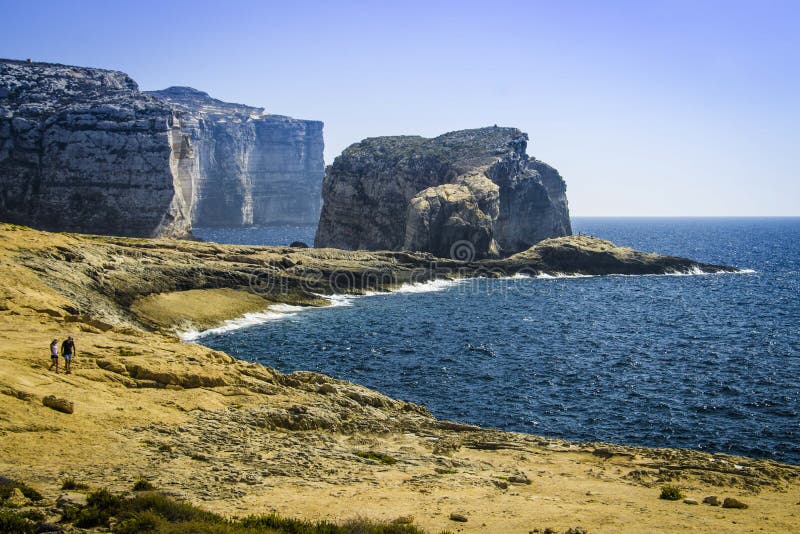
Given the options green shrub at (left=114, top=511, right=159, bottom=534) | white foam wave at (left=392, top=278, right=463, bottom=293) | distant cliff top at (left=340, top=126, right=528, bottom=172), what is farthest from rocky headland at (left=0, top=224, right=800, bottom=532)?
distant cliff top at (left=340, top=126, right=528, bottom=172)

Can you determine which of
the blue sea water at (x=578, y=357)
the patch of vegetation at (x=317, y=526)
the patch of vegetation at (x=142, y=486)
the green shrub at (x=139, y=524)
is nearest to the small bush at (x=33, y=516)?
the green shrub at (x=139, y=524)

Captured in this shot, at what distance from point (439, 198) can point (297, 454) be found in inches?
3708

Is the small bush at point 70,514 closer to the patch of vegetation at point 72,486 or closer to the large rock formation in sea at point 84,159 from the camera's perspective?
the patch of vegetation at point 72,486

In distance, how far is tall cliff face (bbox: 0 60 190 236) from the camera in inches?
4609

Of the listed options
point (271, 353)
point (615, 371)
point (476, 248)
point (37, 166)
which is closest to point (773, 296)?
point (476, 248)

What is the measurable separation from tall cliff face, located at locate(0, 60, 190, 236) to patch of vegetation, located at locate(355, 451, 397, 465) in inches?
4081

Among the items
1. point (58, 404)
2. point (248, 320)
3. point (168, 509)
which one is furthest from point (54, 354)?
point (248, 320)

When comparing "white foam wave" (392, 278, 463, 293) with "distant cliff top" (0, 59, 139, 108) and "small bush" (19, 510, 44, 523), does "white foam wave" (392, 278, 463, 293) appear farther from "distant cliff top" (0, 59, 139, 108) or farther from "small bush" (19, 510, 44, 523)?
"small bush" (19, 510, 44, 523)

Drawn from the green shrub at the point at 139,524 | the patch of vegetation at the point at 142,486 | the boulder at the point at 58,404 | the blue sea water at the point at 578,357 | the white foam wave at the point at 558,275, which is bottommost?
the blue sea water at the point at 578,357

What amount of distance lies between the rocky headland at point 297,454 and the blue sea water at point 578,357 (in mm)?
6999

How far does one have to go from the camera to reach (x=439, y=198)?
119m

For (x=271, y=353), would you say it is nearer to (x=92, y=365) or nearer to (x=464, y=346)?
(x=464, y=346)

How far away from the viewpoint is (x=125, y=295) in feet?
215

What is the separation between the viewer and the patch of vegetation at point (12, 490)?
18672 millimetres
